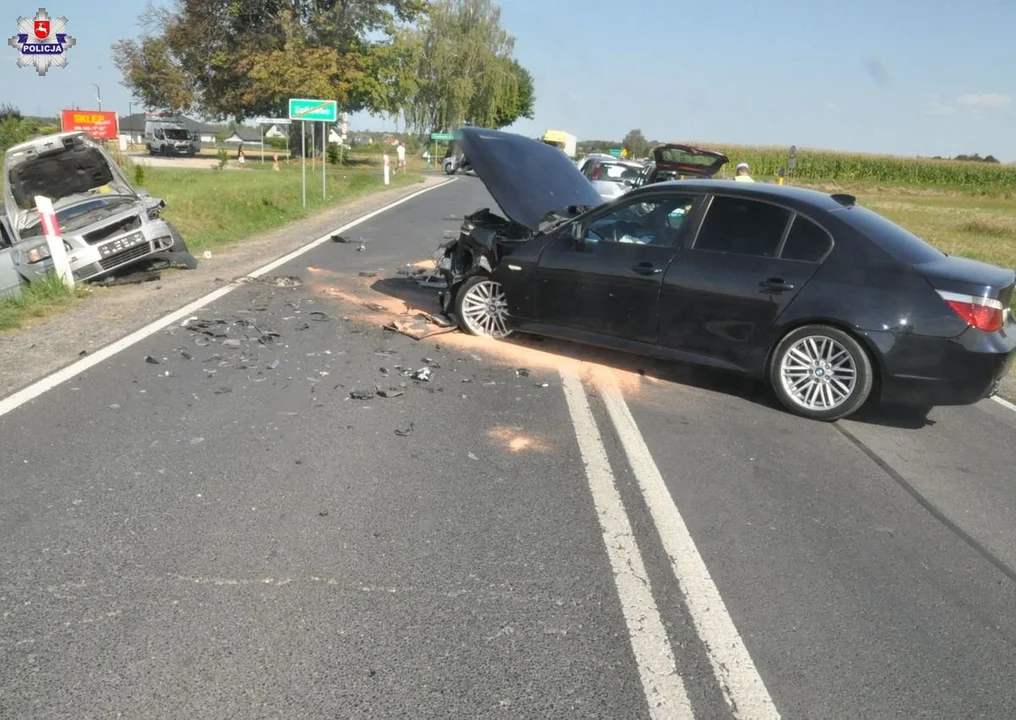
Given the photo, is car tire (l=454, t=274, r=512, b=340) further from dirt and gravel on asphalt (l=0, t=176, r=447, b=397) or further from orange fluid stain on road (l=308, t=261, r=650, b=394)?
dirt and gravel on asphalt (l=0, t=176, r=447, b=397)

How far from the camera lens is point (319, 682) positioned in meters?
3.15

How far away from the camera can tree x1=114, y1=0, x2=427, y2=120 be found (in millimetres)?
50281

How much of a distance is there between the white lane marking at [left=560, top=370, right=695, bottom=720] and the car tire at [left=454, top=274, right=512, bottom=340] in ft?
9.44

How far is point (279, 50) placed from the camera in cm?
5191

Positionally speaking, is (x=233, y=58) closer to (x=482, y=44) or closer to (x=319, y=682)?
(x=482, y=44)

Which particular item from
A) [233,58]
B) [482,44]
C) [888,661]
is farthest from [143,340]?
[482,44]

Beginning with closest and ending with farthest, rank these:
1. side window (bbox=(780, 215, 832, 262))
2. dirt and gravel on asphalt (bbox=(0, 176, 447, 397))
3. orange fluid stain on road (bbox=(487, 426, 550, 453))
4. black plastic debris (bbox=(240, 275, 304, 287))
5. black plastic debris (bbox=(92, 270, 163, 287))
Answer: orange fluid stain on road (bbox=(487, 426, 550, 453)), side window (bbox=(780, 215, 832, 262)), dirt and gravel on asphalt (bbox=(0, 176, 447, 397)), black plastic debris (bbox=(92, 270, 163, 287)), black plastic debris (bbox=(240, 275, 304, 287))

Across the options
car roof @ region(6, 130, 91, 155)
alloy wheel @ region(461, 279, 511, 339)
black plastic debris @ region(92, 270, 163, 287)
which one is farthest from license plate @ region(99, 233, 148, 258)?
alloy wheel @ region(461, 279, 511, 339)

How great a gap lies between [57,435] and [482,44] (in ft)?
220

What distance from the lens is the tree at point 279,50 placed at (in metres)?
50.3

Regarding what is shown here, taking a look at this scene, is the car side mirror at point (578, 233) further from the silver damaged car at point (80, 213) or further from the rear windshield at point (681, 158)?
the rear windshield at point (681, 158)

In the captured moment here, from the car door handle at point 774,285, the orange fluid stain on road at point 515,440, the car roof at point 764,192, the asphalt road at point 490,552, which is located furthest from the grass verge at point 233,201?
the car door handle at point 774,285

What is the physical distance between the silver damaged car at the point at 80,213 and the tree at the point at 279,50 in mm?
39393

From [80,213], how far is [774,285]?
9122mm
